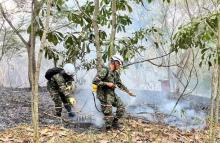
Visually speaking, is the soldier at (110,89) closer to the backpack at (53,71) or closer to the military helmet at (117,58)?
the military helmet at (117,58)

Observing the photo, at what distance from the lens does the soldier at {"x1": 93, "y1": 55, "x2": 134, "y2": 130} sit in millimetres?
8039

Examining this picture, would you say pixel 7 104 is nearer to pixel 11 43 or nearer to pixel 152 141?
pixel 152 141

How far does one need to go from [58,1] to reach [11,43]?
1624cm

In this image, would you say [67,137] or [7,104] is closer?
[67,137]

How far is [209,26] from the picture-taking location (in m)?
4.19

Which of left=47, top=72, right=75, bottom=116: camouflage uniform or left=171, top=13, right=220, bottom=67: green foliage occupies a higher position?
left=171, top=13, right=220, bottom=67: green foliage

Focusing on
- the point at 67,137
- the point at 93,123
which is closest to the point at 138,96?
the point at 93,123

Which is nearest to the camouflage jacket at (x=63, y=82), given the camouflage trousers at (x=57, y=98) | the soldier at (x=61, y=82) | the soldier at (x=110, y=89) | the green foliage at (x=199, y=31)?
the soldier at (x=61, y=82)

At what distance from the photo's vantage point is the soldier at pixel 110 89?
804 centimetres

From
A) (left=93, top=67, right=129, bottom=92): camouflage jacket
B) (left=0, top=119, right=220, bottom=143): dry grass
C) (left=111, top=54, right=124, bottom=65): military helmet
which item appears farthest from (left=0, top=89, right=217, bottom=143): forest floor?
(left=111, top=54, right=124, bottom=65): military helmet

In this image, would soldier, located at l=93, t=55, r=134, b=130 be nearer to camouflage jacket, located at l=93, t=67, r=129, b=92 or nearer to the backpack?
camouflage jacket, located at l=93, t=67, r=129, b=92

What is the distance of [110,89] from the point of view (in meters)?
8.30

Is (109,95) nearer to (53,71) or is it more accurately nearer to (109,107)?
(109,107)

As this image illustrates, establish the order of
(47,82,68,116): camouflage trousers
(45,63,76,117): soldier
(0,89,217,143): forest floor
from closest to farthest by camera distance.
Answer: (0,89,217,143): forest floor < (45,63,76,117): soldier < (47,82,68,116): camouflage trousers
